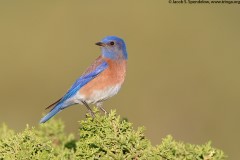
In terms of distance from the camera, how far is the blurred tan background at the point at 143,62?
16016 millimetres

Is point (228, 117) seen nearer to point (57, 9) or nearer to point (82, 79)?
point (82, 79)

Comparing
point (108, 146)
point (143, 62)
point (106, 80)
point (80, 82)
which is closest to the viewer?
point (108, 146)

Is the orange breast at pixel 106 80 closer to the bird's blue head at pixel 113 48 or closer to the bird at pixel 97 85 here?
the bird at pixel 97 85

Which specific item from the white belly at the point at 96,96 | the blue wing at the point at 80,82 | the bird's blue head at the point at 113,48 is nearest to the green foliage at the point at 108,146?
the white belly at the point at 96,96

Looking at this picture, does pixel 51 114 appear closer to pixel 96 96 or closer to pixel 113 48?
pixel 96 96

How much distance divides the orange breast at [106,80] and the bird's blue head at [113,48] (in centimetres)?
26

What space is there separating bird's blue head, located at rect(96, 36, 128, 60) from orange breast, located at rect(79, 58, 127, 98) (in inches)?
10.1

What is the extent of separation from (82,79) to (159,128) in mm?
6479

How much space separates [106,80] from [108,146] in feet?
10.9

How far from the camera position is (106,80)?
9344 mm

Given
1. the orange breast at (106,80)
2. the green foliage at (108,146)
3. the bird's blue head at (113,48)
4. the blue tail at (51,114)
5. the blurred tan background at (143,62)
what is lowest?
the green foliage at (108,146)

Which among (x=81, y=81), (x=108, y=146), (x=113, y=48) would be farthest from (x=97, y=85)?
(x=108, y=146)

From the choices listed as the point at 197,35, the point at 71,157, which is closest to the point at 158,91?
the point at 197,35

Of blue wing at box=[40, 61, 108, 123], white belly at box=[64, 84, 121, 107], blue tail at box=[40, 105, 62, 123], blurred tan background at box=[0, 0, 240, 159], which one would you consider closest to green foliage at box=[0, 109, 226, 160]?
blue tail at box=[40, 105, 62, 123]
